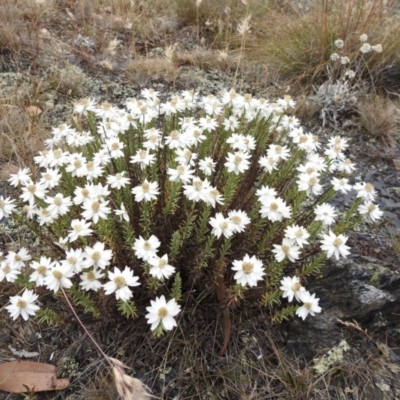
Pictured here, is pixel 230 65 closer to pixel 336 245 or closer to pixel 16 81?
pixel 16 81

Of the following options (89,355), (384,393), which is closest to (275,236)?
(384,393)

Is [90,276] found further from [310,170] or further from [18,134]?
[18,134]

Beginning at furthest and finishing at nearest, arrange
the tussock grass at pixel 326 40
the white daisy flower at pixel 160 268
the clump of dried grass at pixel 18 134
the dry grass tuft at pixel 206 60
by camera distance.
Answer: the dry grass tuft at pixel 206 60 < the tussock grass at pixel 326 40 < the clump of dried grass at pixel 18 134 < the white daisy flower at pixel 160 268

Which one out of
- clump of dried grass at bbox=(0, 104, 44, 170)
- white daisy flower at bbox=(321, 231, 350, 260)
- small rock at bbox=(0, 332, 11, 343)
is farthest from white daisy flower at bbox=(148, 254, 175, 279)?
clump of dried grass at bbox=(0, 104, 44, 170)

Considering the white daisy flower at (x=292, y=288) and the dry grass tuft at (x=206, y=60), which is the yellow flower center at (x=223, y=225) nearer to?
the white daisy flower at (x=292, y=288)

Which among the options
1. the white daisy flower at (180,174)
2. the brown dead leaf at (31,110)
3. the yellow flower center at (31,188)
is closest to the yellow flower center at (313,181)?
the white daisy flower at (180,174)

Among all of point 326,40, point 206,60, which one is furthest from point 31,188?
point 326,40
